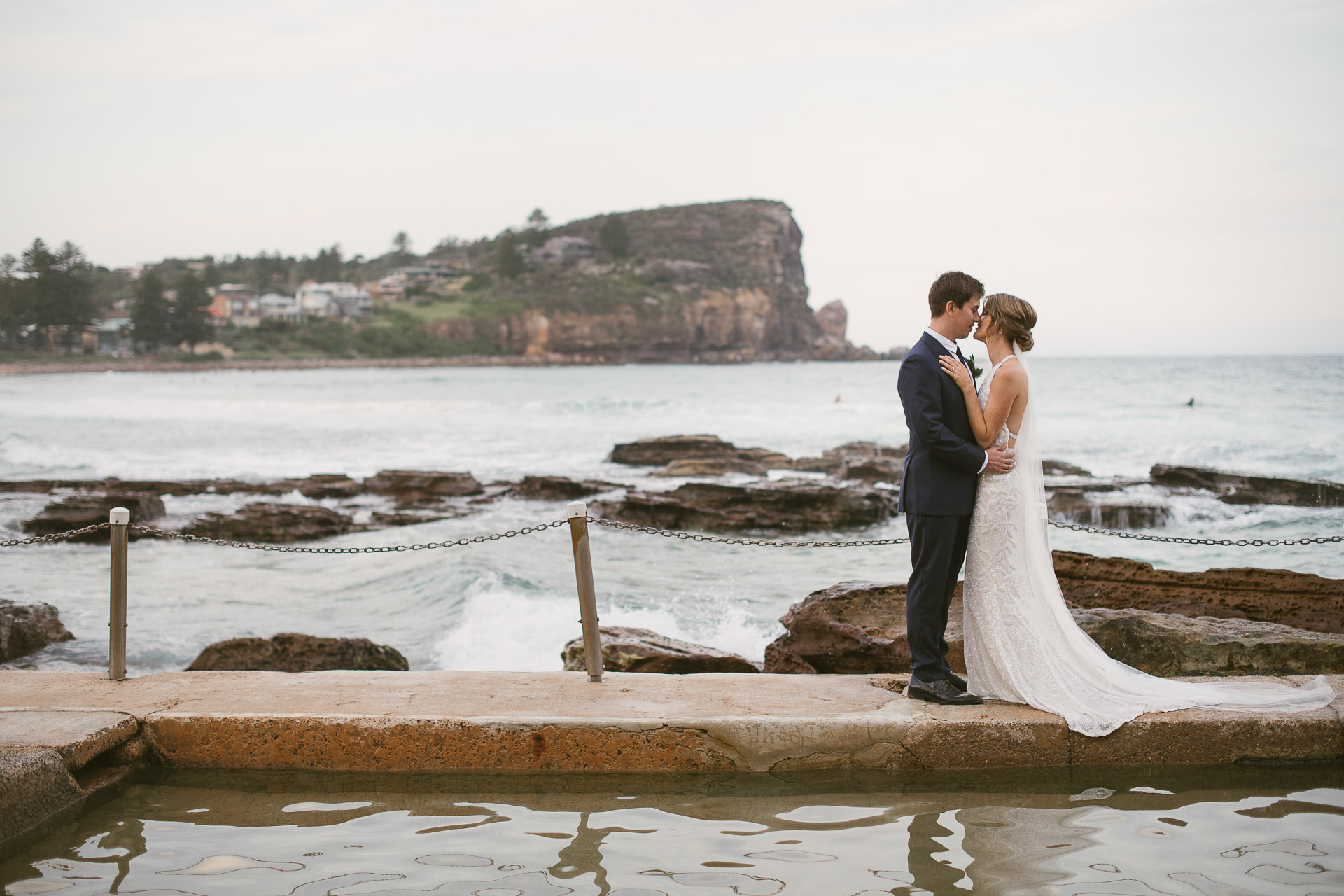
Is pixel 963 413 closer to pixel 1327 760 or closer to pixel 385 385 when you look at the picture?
pixel 1327 760

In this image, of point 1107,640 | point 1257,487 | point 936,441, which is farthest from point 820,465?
point 936,441

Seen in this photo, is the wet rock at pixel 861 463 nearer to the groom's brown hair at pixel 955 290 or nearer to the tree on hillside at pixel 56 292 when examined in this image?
the groom's brown hair at pixel 955 290

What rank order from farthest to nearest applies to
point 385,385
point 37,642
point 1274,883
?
point 385,385, point 37,642, point 1274,883

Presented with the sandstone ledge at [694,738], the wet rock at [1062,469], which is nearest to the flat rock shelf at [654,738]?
the sandstone ledge at [694,738]

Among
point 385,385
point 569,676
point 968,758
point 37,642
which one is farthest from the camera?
point 385,385

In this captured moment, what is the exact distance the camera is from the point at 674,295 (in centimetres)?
11725

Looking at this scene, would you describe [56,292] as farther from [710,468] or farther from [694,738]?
[694,738]

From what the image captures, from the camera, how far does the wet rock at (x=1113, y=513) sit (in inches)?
565

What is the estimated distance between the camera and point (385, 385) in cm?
6400

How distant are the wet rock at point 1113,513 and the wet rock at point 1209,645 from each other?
8993mm

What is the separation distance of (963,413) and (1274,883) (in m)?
2.14

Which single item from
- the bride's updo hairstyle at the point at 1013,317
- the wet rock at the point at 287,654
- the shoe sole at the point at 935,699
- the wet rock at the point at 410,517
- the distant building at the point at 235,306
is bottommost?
the wet rock at the point at 410,517

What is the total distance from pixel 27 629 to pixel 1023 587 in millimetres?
7945

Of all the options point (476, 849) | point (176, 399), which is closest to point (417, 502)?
point (476, 849)
